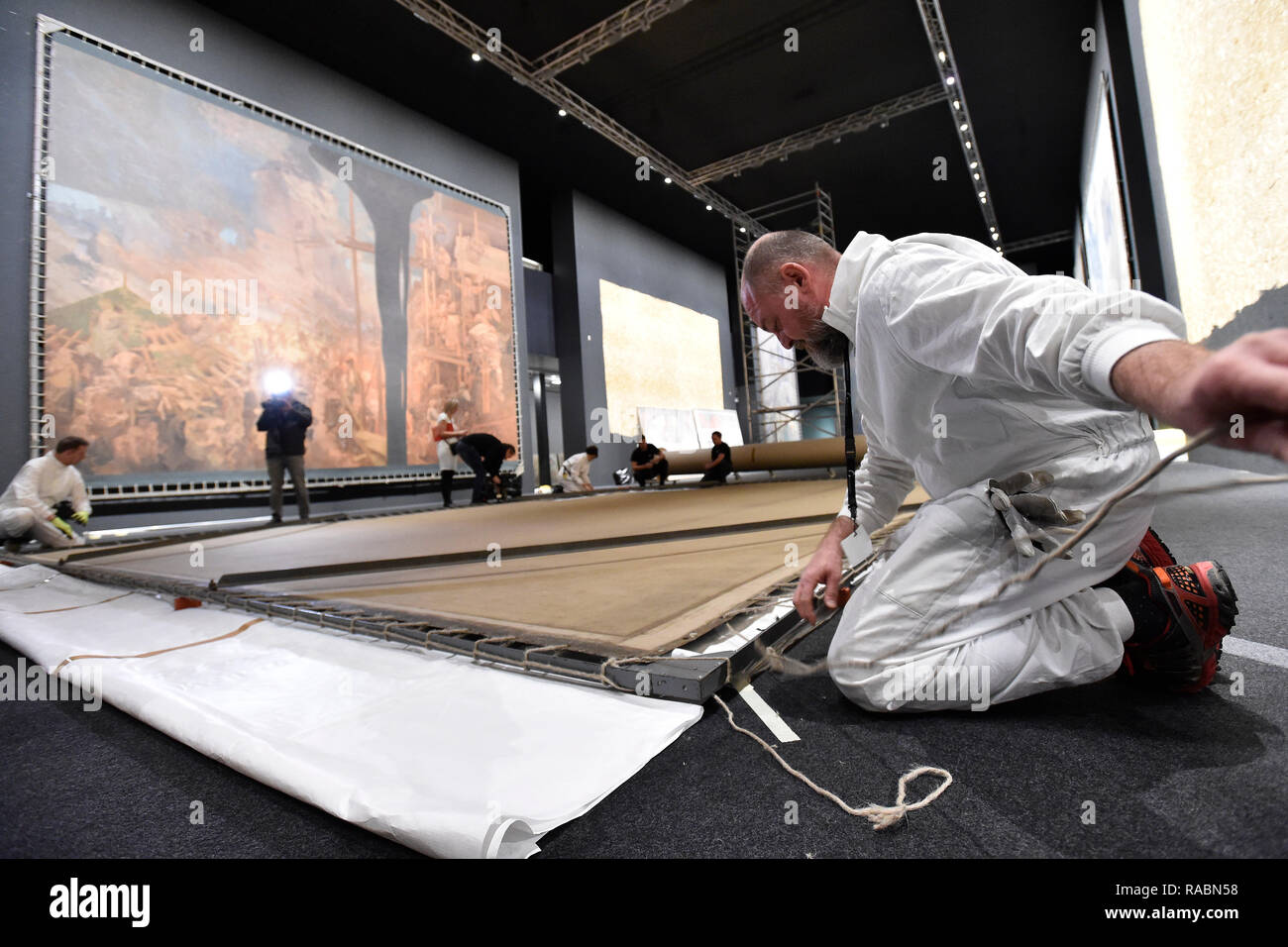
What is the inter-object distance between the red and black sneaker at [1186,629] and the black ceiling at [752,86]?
6329 mm

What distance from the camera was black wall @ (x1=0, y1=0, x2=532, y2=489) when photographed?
13.0 ft

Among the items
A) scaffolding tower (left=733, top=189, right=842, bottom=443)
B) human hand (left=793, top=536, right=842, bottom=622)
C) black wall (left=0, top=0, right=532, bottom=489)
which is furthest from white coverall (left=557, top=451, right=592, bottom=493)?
human hand (left=793, top=536, right=842, bottom=622)

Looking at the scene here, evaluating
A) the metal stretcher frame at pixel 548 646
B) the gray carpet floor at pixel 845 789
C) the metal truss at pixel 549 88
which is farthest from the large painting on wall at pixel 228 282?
the gray carpet floor at pixel 845 789

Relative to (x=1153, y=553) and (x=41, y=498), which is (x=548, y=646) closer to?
(x=1153, y=553)

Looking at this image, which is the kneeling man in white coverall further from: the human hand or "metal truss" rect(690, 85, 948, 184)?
"metal truss" rect(690, 85, 948, 184)

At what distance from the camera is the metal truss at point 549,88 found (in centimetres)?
526

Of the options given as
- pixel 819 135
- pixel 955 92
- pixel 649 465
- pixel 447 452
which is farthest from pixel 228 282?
pixel 955 92

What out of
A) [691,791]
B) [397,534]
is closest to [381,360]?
[397,534]

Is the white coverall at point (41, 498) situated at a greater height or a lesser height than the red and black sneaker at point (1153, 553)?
greater

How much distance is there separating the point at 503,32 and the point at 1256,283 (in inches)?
235

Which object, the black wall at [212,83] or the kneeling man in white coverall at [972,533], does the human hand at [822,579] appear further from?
the black wall at [212,83]
